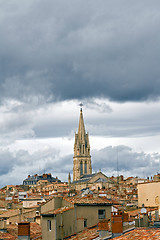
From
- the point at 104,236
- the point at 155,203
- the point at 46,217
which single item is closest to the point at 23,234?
the point at 46,217

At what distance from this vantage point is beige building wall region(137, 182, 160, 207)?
46594 mm

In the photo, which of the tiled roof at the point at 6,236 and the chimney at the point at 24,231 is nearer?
the chimney at the point at 24,231

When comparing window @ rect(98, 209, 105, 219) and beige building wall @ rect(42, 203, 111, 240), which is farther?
window @ rect(98, 209, 105, 219)

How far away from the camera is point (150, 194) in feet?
158

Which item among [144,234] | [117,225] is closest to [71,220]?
[117,225]

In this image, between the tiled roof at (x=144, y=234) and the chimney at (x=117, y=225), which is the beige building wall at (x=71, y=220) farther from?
the tiled roof at (x=144, y=234)

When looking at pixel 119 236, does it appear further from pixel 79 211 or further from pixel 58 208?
pixel 58 208

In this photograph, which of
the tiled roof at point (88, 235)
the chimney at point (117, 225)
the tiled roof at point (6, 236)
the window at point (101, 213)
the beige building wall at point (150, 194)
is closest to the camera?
the chimney at point (117, 225)

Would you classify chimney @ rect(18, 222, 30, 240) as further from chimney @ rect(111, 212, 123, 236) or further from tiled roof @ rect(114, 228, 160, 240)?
tiled roof @ rect(114, 228, 160, 240)

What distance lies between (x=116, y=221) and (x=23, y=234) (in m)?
8.23

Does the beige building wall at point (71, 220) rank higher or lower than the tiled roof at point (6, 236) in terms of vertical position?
higher

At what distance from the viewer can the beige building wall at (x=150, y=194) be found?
4659 cm

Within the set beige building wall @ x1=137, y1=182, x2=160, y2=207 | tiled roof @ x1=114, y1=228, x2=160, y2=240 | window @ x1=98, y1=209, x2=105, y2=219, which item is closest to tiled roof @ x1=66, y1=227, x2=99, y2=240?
window @ x1=98, y1=209, x2=105, y2=219

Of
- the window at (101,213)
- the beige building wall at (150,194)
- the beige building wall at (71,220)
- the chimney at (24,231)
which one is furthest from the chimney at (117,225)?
the beige building wall at (150,194)
